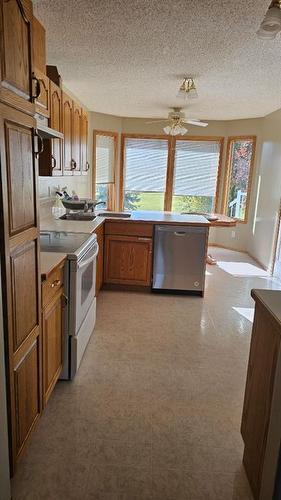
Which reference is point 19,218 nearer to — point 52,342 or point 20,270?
point 20,270

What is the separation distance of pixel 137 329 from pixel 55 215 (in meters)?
1.66

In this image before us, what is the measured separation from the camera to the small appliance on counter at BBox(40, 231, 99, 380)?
2.21 metres

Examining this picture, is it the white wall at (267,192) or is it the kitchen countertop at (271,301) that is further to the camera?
the white wall at (267,192)

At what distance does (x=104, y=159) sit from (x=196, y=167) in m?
1.78

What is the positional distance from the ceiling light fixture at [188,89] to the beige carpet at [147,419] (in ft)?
7.85

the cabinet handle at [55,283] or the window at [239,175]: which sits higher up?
the window at [239,175]

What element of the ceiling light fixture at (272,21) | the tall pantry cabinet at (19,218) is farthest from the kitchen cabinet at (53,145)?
the ceiling light fixture at (272,21)

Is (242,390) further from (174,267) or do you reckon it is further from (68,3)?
(68,3)

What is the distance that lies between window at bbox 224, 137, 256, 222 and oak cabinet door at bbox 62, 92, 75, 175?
387cm

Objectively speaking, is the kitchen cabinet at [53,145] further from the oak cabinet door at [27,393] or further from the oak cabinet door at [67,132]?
the oak cabinet door at [27,393]

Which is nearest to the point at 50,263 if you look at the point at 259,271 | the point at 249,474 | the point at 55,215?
the point at 249,474

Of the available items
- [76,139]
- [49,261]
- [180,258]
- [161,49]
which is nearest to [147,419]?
Answer: [49,261]

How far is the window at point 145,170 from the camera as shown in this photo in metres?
6.79

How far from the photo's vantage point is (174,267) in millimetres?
4055
